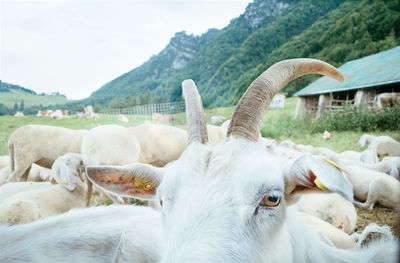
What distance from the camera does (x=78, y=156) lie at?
3.88 meters

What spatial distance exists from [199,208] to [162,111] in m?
4.74

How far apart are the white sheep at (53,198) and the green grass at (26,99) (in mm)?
1434

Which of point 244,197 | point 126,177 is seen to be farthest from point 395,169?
point 126,177

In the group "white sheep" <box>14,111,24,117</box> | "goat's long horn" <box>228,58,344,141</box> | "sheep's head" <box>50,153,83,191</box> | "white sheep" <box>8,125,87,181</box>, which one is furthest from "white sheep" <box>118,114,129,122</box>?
"goat's long horn" <box>228,58,344,141</box>

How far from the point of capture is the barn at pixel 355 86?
3121mm

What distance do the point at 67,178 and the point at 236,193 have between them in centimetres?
323

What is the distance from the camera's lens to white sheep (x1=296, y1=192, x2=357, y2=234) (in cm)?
293

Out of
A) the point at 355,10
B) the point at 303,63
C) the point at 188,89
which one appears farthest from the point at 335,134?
the point at 188,89

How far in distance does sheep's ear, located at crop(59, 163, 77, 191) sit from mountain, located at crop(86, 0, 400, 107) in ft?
7.14

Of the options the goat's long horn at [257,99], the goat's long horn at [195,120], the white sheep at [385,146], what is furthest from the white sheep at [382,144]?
the goat's long horn at [195,120]

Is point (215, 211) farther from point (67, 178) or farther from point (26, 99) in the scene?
point (26, 99)

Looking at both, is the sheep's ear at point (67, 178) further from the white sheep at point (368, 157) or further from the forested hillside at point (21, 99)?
the white sheep at point (368, 157)

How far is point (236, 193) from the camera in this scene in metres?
0.99

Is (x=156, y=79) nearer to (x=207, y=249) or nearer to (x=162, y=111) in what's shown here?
(x=162, y=111)
